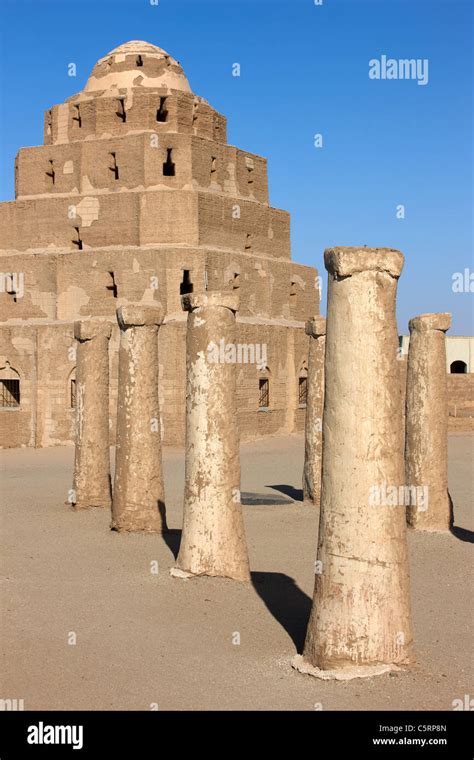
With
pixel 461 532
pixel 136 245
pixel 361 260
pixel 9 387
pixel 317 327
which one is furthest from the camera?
pixel 9 387

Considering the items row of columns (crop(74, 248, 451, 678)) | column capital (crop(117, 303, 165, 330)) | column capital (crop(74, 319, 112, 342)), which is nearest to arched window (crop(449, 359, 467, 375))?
row of columns (crop(74, 248, 451, 678))

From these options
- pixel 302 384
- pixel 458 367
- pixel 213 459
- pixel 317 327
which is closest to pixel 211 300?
pixel 213 459

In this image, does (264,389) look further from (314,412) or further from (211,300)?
(211,300)

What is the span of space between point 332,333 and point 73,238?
22.1 m

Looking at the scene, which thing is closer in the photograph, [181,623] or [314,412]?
[181,623]

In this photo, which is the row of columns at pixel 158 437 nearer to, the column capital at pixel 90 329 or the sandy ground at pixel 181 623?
the column capital at pixel 90 329

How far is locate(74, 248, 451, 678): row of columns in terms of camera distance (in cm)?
622

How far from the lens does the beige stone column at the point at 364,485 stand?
6211mm

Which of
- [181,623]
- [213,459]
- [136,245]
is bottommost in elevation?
[181,623]

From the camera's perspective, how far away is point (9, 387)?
1056 inches

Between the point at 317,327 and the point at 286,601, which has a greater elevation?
the point at 317,327

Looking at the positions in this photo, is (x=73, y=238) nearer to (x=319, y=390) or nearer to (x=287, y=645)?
(x=319, y=390)

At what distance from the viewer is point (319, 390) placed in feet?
49.2

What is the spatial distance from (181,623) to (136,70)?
82.0 feet
